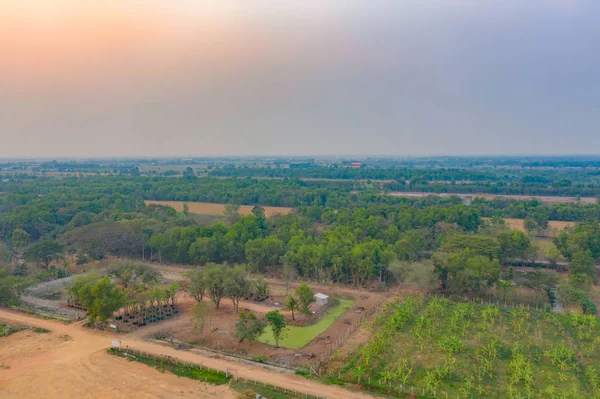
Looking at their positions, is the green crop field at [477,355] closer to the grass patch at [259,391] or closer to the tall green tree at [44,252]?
the grass patch at [259,391]

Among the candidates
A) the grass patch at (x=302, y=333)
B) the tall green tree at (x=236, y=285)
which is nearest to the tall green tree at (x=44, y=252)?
the tall green tree at (x=236, y=285)

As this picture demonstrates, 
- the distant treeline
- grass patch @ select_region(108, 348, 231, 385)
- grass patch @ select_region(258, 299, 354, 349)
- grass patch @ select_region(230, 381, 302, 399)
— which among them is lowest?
grass patch @ select_region(258, 299, 354, 349)

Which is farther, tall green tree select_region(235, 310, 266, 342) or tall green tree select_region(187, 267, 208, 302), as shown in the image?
tall green tree select_region(187, 267, 208, 302)

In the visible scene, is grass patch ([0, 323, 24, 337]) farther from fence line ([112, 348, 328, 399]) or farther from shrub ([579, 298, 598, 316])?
shrub ([579, 298, 598, 316])

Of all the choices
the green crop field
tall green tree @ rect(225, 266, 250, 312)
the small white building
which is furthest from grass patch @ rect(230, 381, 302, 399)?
the small white building

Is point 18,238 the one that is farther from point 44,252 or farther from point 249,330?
point 249,330

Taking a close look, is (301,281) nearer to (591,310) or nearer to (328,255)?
(328,255)
